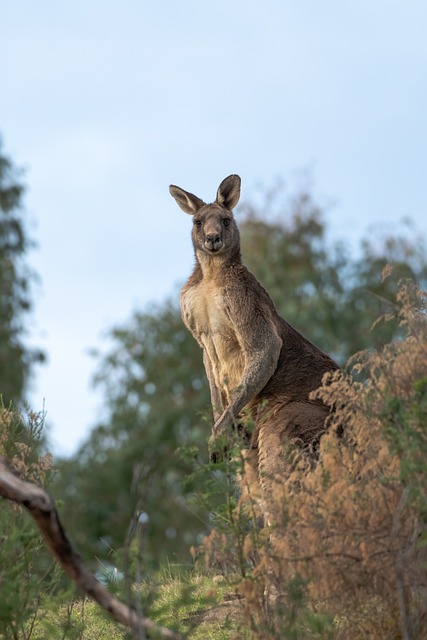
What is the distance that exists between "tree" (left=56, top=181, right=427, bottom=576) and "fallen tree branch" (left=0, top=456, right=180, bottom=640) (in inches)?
980

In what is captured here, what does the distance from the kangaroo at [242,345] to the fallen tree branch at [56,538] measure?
2.78 meters

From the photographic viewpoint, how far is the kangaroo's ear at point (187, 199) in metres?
10.9

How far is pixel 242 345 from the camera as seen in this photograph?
10.0 metres

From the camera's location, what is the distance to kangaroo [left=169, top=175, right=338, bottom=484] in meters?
9.59

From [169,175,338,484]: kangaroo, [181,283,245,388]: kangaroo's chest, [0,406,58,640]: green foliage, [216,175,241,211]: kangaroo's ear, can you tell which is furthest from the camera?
[216,175,241,211]: kangaroo's ear

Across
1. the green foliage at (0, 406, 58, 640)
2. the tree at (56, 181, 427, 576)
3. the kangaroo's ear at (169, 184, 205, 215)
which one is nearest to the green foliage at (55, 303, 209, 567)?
the tree at (56, 181, 427, 576)

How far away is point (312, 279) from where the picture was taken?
34.9 metres

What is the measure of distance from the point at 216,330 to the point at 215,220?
0.95 meters

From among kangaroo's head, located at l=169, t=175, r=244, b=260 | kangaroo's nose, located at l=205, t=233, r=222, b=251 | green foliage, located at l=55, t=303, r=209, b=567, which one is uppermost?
green foliage, located at l=55, t=303, r=209, b=567

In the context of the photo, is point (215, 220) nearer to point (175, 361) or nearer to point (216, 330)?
point (216, 330)

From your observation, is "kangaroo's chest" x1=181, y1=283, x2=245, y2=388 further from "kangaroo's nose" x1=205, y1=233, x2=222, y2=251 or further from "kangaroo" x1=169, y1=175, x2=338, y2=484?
"kangaroo's nose" x1=205, y1=233, x2=222, y2=251

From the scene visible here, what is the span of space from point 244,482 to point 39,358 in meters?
25.0

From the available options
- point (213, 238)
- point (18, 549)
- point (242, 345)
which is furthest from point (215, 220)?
point (18, 549)

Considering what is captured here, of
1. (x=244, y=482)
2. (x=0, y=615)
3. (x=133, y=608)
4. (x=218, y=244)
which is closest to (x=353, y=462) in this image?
(x=244, y=482)
